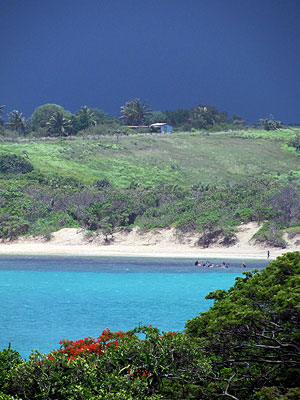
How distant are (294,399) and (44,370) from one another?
3.58m

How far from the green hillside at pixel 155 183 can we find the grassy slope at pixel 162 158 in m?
0.12

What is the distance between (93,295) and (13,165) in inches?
1694

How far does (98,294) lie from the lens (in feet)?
99.0

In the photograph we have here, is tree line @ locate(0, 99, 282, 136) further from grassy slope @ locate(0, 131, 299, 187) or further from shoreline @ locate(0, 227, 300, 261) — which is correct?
shoreline @ locate(0, 227, 300, 261)

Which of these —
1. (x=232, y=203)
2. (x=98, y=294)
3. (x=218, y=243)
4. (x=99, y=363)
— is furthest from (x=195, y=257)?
(x=99, y=363)

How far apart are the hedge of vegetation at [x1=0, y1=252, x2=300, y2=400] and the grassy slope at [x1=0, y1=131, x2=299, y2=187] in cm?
5764

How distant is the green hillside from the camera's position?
4984 cm

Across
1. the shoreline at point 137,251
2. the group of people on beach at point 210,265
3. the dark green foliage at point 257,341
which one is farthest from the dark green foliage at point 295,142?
the dark green foliage at point 257,341

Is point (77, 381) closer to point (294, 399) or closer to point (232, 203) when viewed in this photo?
point (294, 399)

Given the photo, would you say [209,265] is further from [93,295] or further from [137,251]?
[93,295]

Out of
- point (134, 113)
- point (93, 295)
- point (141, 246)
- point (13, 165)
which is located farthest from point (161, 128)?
point (93, 295)

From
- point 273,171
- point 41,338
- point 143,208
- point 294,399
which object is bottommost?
point 41,338

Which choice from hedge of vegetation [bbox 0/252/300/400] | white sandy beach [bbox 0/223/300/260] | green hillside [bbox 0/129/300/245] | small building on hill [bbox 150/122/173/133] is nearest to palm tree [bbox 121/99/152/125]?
small building on hill [bbox 150/122/173/133]

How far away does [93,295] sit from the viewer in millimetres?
29844
